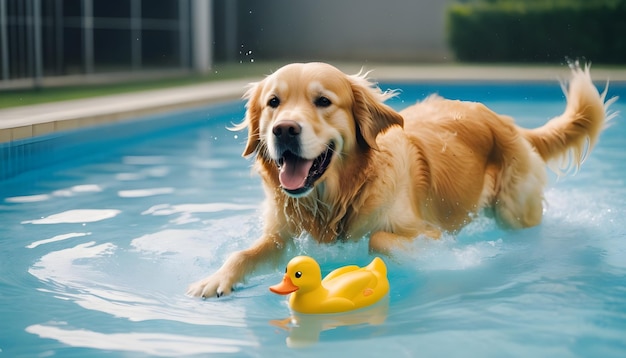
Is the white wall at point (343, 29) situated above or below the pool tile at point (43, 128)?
above

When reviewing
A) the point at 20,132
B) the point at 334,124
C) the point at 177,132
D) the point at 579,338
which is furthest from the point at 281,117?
the point at 177,132

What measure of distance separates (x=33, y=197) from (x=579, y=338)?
4.55 m

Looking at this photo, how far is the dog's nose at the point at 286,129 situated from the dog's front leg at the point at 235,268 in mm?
693

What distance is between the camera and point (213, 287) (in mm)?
3857

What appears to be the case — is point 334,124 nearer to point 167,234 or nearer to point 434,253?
point 434,253

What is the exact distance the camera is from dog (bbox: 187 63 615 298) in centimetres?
395

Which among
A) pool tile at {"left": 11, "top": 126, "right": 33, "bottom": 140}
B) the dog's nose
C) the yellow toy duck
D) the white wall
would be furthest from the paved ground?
the white wall

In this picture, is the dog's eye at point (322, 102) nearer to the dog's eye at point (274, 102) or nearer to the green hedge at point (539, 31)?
the dog's eye at point (274, 102)

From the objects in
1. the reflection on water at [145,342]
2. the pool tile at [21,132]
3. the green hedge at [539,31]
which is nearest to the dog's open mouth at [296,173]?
the reflection on water at [145,342]

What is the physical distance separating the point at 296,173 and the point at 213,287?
67cm

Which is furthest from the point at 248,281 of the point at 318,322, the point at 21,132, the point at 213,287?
the point at 21,132

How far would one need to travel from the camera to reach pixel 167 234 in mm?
5184

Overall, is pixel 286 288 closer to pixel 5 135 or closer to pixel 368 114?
pixel 368 114

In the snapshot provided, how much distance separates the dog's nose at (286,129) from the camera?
373 cm
